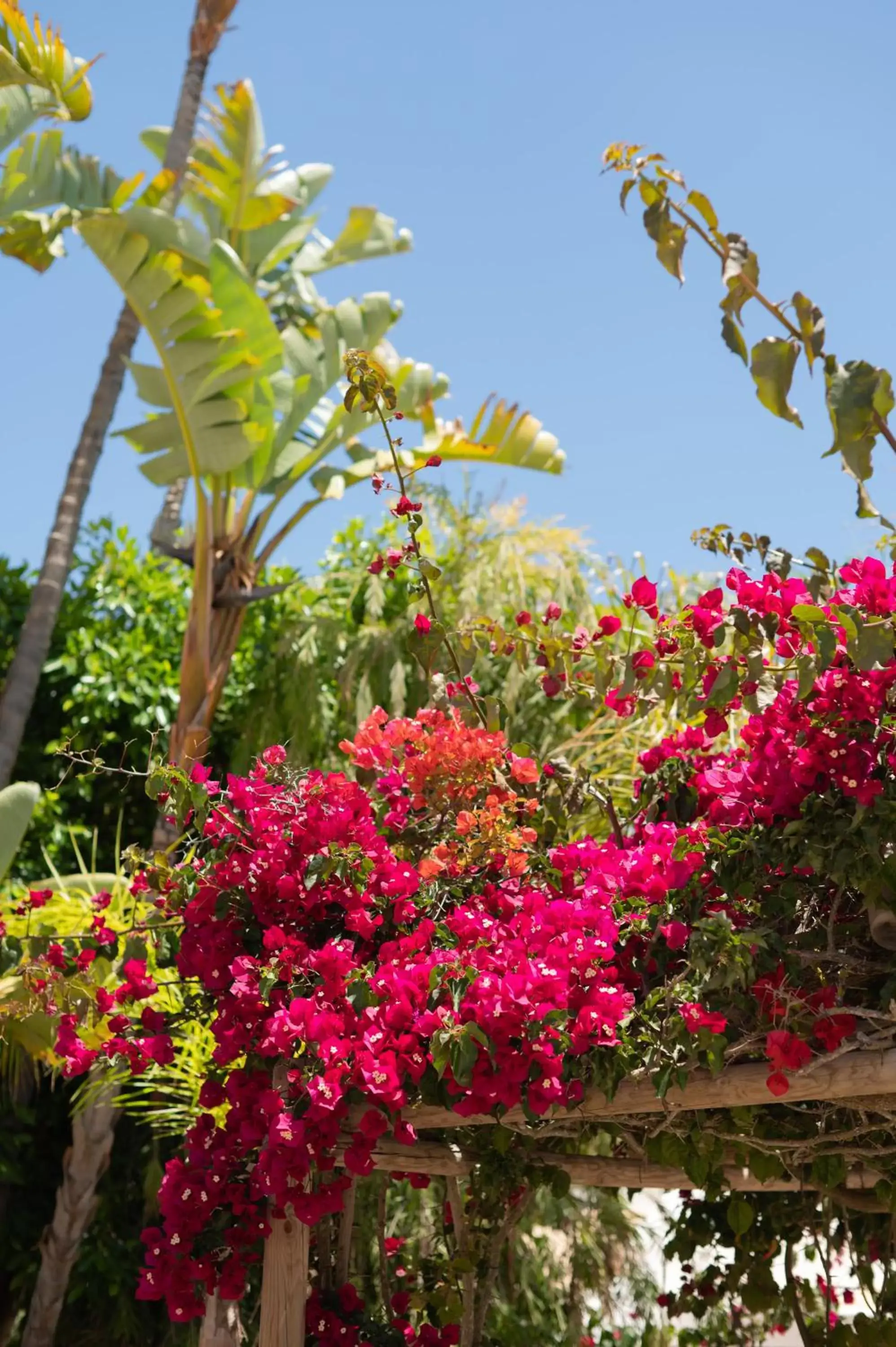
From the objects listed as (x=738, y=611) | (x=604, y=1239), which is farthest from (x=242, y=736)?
(x=738, y=611)

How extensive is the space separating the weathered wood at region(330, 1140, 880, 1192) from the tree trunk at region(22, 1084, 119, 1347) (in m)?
2.52

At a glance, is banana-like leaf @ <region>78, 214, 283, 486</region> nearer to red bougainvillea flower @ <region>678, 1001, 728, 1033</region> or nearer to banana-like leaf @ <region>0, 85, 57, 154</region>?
banana-like leaf @ <region>0, 85, 57, 154</region>

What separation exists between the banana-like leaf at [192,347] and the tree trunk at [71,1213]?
2890 mm

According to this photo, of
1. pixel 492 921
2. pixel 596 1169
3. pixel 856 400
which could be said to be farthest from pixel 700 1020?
pixel 596 1169

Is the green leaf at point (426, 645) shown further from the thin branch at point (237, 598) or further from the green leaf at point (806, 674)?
the thin branch at point (237, 598)

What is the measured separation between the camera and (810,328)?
6.26 ft

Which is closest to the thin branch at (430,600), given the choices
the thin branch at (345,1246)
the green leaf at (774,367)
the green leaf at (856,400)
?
the green leaf at (774,367)

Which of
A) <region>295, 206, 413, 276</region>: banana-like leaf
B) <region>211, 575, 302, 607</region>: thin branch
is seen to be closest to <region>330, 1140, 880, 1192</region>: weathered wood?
<region>211, 575, 302, 607</region>: thin branch

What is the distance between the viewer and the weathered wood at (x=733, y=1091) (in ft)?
7.06

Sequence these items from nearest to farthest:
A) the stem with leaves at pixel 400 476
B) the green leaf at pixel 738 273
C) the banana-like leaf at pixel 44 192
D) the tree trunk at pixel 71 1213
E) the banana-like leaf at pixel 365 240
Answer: the green leaf at pixel 738 273 < the stem with leaves at pixel 400 476 < the tree trunk at pixel 71 1213 < the banana-like leaf at pixel 44 192 < the banana-like leaf at pixel 365 240

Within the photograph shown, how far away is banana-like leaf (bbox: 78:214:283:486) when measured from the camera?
5484 mm

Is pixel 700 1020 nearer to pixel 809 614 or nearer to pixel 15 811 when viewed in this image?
pixel 809 614

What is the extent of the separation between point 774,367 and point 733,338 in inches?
3.1

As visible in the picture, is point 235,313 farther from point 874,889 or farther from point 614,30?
point 874,889
